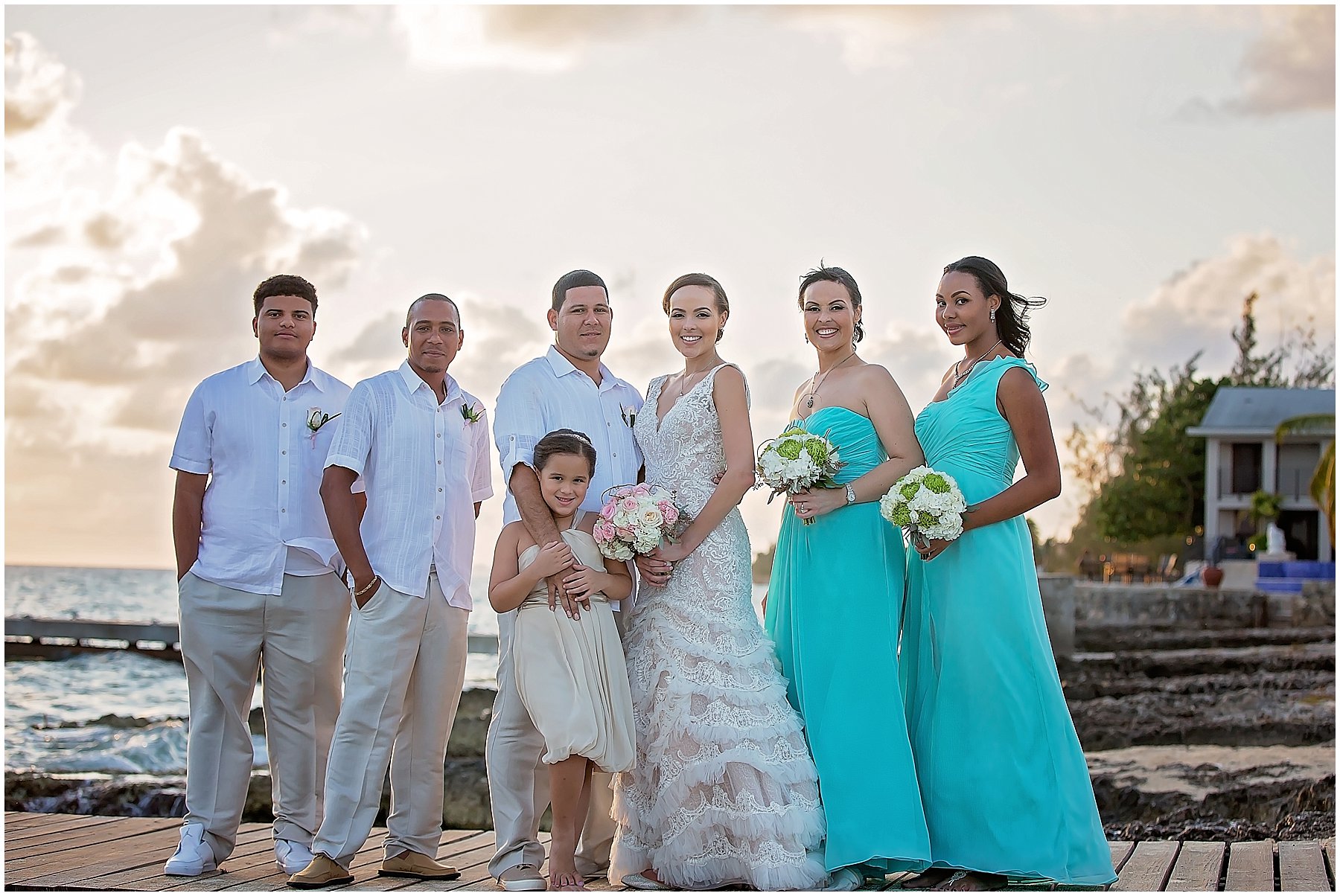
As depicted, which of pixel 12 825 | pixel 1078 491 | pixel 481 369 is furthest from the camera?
pixel 1078 491

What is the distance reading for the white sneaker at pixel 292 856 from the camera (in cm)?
584

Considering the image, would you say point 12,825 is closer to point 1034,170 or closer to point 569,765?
point 569,765

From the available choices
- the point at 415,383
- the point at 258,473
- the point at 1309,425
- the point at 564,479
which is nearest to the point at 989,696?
the point at 564,479

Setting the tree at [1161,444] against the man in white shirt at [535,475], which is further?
the tree at [1161,444]

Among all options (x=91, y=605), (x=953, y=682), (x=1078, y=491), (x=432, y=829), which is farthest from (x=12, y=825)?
(x=1078, y=491)

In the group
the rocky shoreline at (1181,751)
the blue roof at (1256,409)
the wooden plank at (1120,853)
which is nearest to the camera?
the wooden plank at (1120,853)

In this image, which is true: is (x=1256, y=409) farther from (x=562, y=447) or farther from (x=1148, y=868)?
(x=562, y=447)

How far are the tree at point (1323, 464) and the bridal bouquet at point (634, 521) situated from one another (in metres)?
23.1

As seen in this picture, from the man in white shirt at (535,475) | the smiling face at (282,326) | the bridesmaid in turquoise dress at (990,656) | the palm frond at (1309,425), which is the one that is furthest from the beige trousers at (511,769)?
the palm frond at (1309,425)

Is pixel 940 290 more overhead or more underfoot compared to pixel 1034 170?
more underfoot

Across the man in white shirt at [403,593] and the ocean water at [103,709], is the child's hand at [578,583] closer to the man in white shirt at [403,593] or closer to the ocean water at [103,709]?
the man in white shirt at [403,593]

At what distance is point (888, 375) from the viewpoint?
19.0ft

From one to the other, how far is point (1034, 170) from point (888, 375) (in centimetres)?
1485

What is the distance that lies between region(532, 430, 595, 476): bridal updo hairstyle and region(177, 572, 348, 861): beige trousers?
4.35ft
